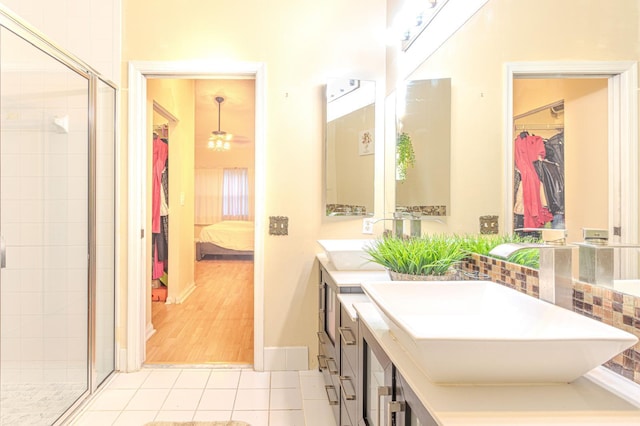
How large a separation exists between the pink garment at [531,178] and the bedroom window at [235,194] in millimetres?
7218

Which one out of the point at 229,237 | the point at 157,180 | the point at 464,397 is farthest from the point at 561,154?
the point at 229,237

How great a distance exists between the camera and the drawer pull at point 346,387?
1.53m

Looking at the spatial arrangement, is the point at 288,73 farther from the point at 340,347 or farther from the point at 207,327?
the point at 207,327

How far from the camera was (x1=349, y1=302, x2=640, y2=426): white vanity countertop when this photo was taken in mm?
683

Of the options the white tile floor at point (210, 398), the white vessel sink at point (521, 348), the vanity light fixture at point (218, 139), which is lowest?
the white tile floor at point (210, 398)

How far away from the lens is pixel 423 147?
7.22 feet

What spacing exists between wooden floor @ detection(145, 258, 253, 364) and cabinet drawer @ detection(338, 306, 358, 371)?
1.40 meters

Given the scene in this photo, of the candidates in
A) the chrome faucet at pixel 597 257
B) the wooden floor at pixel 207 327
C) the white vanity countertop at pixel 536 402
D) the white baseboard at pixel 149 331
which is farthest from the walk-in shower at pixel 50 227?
the chrome faucet at pixel 597 257

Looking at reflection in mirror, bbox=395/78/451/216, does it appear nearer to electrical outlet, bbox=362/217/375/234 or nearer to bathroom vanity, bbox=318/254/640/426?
electrical outlet, bbox=362/217/375/234

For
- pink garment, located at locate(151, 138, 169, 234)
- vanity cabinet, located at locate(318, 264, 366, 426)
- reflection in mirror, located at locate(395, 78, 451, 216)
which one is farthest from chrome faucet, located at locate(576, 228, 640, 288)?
pink garment, located at locate(151, 138, 169, 234)

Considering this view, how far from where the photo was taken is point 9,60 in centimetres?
→ 224

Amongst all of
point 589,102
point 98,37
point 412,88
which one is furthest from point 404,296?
point 98,37

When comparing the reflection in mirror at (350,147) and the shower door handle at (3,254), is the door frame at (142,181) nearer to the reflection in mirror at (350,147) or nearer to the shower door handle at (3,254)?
the reflection in mirror at (350,147)

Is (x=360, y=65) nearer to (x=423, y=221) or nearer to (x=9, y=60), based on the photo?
(x=423, y=221)
